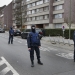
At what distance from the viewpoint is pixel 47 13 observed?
55.5m

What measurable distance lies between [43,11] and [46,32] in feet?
80.0

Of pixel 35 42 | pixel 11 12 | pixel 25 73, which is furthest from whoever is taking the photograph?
pixel 11 12

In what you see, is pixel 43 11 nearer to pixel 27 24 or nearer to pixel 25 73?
pixel 27 24

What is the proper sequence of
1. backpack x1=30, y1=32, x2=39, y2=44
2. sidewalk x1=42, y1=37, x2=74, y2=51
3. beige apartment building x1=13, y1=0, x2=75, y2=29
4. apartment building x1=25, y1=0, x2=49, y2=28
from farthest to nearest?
apartment building x1=25, y1=0, x2=49, y2=28 → beige apartment building x1=13, y1=0, x2=75, y2=29 → sidewalk x1=42, y1=37, x2=74, y2=51 → backpack x1=30, y1=32, x2=39, y2=44

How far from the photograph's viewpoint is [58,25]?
51.5m

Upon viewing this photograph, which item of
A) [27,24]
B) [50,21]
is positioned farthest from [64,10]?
[27,24]

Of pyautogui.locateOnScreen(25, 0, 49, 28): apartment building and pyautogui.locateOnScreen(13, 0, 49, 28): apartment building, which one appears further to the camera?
pyautogui.locateOnScreen(25, 0, 49, 28): apartment building

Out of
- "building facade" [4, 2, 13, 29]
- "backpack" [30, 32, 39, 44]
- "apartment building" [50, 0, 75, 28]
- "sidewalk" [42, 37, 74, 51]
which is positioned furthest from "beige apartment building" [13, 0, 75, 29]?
"backpack" [30, 32, 39, 44]

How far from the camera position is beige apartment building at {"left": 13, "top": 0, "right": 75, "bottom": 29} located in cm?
4634

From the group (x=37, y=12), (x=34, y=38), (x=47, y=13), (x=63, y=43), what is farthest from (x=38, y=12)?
(x=34, y=38)

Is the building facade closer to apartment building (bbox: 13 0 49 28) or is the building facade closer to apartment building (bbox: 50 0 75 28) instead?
apartment building (bbox: 13 0 49 28)

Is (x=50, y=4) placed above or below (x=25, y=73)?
above

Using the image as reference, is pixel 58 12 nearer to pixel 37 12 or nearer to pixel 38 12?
pixel 38 12

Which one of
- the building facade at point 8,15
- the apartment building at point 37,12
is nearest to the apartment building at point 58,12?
the apartment building at point 37,12
